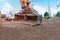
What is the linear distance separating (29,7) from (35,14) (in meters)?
2.63

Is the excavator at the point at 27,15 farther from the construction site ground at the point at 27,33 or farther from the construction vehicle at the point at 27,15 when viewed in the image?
the construction site ground at the point at 27,33

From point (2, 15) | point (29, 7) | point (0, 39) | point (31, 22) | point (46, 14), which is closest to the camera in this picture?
point (0, 39)

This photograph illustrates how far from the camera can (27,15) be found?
18266 millimetres

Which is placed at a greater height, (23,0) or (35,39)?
(23,0)

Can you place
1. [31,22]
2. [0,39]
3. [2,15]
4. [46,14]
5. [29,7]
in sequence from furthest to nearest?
1. [46,14]
2. [2,15]
3. [29,7]
4. [31,22]
5. [0,39]

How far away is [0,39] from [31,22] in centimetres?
737

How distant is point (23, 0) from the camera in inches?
841

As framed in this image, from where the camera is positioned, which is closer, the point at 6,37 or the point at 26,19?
the point at 6,37

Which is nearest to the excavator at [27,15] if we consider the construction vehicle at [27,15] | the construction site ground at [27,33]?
the construction vehicle at [27,15]

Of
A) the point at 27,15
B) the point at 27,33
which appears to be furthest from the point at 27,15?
the point at 27,33

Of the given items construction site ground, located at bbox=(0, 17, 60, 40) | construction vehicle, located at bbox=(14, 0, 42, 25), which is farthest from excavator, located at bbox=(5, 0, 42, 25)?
Result: construction site ground, located at bbox=(0, 17, 60, 40)

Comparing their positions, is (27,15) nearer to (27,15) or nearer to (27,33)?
(27,15)

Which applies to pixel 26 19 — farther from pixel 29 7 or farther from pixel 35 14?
pixel 29 7

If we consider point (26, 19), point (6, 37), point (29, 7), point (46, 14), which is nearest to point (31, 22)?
point (26, 19)
